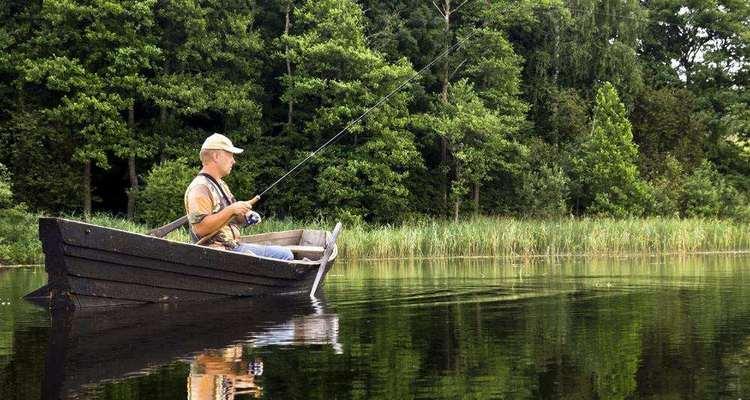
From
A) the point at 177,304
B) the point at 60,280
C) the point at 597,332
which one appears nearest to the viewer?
the point at 597,332

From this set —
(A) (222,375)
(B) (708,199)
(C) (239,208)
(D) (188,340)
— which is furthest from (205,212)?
(B) (708,199)

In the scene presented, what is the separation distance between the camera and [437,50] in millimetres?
45062

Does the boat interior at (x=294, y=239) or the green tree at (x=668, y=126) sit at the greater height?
the green tree at (x=668, y=126)

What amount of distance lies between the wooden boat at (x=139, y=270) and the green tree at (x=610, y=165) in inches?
1158

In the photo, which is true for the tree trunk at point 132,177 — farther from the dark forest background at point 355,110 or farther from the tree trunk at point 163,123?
the tree trunk at point 163,123

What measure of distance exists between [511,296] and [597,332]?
3.92 meters

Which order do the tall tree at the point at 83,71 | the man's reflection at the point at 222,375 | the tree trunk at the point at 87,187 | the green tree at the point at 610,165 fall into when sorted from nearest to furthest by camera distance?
1. the man's reflection at the point at 222,375
2. the tall tree at the point at 83,71
3. the tree trunk at the point at 87,187
4. the green tree at the point at 610,165

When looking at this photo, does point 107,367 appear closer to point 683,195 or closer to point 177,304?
point 177,304

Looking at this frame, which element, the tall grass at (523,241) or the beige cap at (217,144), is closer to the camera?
the beige cap at (217,144)

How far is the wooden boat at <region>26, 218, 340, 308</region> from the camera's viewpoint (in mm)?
11453

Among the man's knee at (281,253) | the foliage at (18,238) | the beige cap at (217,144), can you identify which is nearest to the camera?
the beige cap at (217,144)

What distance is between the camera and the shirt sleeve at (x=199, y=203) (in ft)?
39.9

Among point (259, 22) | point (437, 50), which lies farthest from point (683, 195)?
point (259, 22)

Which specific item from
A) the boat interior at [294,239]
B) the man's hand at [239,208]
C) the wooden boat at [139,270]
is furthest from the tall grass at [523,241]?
the man's hand at [239,208]
